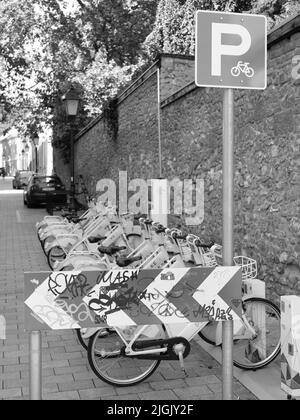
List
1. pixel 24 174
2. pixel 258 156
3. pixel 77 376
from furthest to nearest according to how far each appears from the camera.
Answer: pixel 24 174 < pixel 258 156 < pixel 77 376

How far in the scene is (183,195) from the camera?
30.8 feet

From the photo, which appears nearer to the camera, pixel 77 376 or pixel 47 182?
pixel 77 376

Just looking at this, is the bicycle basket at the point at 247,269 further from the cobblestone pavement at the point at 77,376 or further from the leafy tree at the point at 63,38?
the leafy tree at the point at 63,38

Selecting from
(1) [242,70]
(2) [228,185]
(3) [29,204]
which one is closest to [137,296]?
(2) [228,185]

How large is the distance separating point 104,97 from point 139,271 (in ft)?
51.2

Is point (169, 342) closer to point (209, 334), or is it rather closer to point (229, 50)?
point (209, 334)

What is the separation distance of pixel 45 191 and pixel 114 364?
17496mm

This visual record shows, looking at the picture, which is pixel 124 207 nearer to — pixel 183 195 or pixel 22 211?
pixel 183 195

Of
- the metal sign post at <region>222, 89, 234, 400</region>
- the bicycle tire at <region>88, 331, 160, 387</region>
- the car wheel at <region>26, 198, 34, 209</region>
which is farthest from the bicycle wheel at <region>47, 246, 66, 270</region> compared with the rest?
the car wheel at <region>26, 198, 34, 209</region>

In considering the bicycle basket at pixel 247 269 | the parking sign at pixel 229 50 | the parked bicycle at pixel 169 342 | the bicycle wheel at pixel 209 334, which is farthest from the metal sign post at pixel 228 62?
the bicycle wheel at pixel 209 334

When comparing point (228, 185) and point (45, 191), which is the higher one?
point (228, 185)

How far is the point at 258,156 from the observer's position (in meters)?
6.50

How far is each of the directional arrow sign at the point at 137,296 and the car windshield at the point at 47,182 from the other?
18.5 metres
